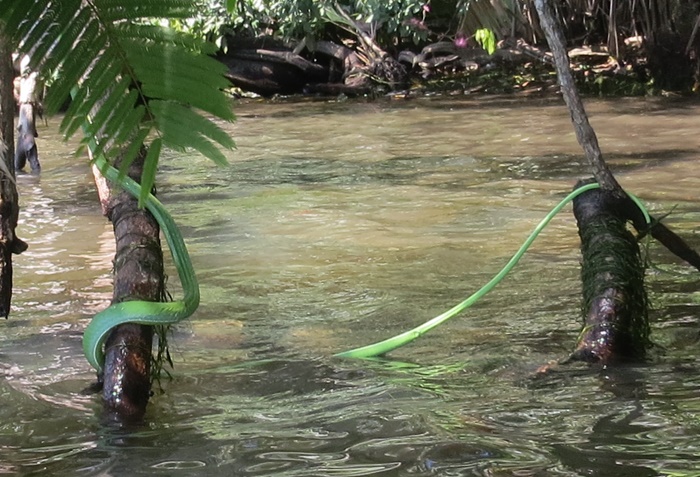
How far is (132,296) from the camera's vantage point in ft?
7.72

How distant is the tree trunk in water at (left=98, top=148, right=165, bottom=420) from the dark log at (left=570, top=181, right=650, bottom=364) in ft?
3.94

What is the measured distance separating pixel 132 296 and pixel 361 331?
1292 millimetres

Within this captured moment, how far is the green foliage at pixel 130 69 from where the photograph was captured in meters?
0.81

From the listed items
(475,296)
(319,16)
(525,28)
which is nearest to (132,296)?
(475,296)

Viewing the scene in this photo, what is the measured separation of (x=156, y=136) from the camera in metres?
0.82

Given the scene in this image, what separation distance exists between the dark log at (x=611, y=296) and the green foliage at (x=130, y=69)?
1.97m

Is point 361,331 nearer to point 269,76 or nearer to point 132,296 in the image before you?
point 132,296

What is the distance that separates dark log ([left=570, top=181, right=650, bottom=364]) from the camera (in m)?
2.59

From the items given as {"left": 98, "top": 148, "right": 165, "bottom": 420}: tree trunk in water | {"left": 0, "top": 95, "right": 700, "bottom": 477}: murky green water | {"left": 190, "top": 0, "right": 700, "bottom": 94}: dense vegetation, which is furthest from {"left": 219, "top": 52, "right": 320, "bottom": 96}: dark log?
{"left": 98, "top": 148, "right": 165, "bottom": 420}: tree trunk in water

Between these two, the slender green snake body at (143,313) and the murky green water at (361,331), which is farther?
the slender green snake body at (143,313)

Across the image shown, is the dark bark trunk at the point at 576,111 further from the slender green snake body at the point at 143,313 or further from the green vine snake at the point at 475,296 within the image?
the slender green snake body at the point at 143,313

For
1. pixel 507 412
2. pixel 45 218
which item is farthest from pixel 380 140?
pixel 507 412

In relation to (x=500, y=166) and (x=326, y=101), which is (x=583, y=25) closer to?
(x=326, y=101)

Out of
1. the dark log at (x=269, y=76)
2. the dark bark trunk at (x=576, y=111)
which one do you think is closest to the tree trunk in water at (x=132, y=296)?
the dark bark trunk at (x=576, y=111)
